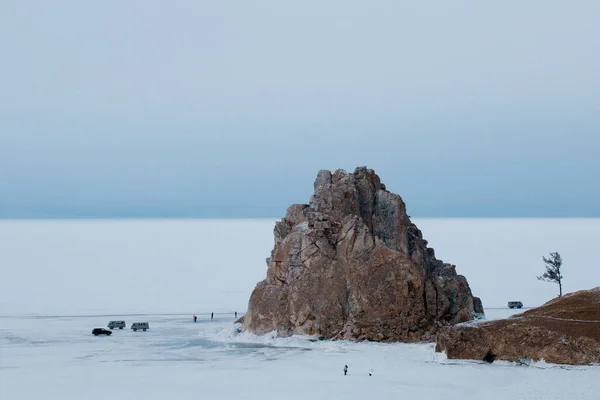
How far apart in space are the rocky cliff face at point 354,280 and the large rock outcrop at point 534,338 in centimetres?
703

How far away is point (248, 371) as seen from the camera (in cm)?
4634

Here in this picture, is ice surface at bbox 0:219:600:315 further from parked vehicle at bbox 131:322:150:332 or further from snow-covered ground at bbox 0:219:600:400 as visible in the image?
parked vehicle at bbox 131:322:150:332

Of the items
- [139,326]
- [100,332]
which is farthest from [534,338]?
[100,332]

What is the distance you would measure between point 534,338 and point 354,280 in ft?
44.7

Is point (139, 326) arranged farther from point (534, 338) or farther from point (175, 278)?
point (175, 278)

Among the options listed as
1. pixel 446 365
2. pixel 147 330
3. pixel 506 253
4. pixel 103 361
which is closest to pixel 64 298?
pixel 147 330

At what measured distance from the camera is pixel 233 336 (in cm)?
5931

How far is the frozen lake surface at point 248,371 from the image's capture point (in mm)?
40562

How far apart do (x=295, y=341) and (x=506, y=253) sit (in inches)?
4516

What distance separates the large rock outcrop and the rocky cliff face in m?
7.03

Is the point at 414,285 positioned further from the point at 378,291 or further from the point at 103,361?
the point at 103,361

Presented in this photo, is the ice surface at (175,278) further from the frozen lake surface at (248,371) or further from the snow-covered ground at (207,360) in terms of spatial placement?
the frozen lake surface at (248,371)

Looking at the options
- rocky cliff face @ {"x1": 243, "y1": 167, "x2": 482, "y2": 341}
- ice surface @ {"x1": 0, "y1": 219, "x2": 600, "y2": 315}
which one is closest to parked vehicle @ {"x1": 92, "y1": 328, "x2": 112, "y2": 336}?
rocky cliff face @ {"x1": 243, "y1": 167, "x2": 482, "y2": 341}

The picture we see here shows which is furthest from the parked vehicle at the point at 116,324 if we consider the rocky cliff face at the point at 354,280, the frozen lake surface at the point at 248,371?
the rocky cliff face at the point at 354,280
